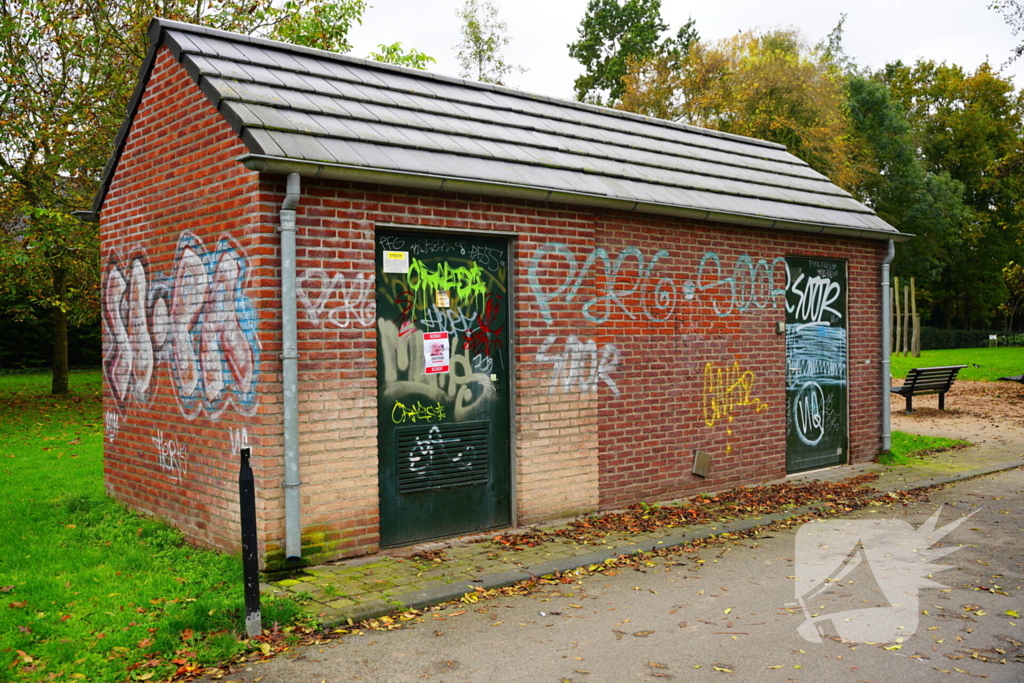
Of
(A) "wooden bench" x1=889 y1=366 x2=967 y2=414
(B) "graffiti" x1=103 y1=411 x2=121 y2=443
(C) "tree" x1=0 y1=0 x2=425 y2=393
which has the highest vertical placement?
(C) "tree" x1=0 y1=0 x2=425 y2=393

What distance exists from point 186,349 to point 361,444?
1.85 metres


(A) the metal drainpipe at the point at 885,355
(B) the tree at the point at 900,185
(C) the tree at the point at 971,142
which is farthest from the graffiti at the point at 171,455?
(C) the tree at the point at 971,142

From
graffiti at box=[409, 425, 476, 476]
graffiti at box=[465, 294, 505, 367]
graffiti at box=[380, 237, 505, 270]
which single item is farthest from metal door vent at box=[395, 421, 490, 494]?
graffiti at box=[380, 237, 505, 270]

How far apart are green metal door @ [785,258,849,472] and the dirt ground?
13.3 feet

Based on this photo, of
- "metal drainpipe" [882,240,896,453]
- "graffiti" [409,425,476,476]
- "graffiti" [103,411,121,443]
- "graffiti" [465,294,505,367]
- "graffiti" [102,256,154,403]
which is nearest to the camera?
"graffiti" [409,425,476,476]

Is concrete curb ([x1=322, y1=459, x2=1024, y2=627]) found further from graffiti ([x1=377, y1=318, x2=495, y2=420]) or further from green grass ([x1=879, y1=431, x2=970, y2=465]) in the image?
green grass ([x1=879, y1=431, x2=970, y2=465])

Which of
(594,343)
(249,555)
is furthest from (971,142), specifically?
(249,555)

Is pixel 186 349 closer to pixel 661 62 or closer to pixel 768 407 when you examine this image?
pixel 768 407

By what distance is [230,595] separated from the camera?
18.6ft

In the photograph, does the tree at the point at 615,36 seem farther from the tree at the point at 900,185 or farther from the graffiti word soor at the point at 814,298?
the graffiti word soor at the point at 814,298

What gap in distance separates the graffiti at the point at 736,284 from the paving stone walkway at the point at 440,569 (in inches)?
103

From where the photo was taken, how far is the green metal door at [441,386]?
721 cm

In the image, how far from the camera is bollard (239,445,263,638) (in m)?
5.11

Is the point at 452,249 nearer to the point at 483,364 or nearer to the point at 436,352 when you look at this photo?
the point at 436,352
